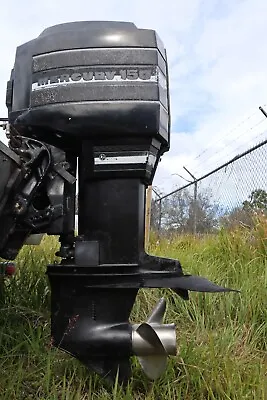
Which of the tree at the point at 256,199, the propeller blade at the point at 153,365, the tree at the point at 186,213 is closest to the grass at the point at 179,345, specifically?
the propeller blade at the point at 153,365

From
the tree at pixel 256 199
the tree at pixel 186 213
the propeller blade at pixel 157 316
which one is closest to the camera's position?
the propeller blade at pixel 157 316

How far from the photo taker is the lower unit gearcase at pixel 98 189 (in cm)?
169

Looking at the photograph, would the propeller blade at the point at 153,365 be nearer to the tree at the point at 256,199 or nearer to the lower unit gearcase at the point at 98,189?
the lower unit gearcase at the point at 98,189

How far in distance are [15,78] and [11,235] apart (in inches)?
22.0

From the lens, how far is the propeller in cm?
167

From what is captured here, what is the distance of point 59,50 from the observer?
5.81ft

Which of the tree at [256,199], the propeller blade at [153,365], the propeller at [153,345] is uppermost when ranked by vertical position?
the tree at [256,199]

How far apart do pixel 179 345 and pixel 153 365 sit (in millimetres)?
465

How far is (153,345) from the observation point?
5.52 ft

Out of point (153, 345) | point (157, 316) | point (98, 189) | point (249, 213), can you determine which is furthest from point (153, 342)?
point (249, 213)

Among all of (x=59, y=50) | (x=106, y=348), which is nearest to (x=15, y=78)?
(x=59, y=50)

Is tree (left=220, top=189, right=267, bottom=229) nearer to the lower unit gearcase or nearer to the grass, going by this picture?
the grass

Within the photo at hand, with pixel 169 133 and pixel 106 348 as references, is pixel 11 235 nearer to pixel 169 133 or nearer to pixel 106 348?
pixel 106 348

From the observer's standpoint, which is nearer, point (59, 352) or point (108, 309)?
point (108, 309)
